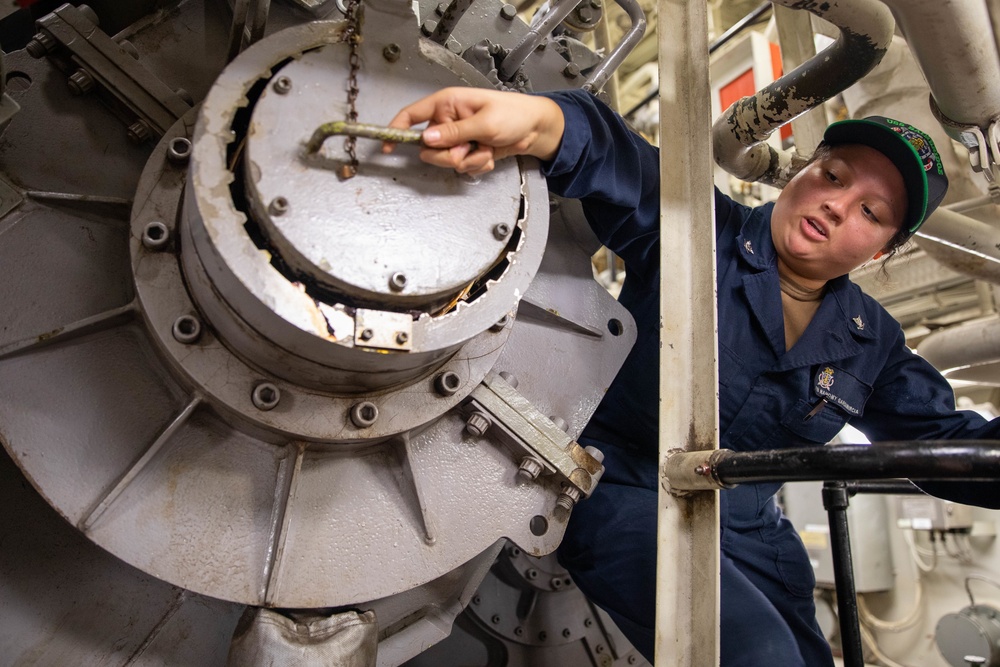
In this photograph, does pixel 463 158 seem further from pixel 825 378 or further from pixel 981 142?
pixel 981 142

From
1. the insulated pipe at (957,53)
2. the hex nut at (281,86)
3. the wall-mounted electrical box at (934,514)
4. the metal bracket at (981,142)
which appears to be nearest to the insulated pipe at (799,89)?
the insulated pipe at (957,53)

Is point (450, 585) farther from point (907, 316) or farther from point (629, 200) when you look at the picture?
point (907, 316)

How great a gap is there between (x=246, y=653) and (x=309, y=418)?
0.34 metres

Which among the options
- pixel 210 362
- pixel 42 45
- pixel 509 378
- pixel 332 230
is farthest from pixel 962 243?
pixel 42 45

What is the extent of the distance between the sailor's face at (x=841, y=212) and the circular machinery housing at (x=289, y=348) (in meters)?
0.63

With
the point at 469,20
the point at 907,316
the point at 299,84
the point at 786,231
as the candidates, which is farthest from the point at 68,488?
the point at 907,316

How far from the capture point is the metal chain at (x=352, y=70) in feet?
3.15

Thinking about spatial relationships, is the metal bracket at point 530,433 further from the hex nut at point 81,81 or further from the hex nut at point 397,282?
the hex nut at point 81,81

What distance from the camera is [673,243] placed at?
1154mm

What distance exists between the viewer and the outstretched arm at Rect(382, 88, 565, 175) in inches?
38.9

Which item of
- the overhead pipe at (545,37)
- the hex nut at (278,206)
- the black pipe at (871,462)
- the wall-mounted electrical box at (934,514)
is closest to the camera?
the black pipe at (871,462)

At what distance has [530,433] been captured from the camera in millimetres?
1258

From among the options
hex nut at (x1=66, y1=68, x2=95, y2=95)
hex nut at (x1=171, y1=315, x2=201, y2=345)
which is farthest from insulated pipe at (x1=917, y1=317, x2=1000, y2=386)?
hex nut at (x1=66, y1=68, x2=95, y2=95)

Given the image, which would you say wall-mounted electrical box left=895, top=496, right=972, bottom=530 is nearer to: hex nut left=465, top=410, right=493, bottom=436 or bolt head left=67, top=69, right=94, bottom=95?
hex nut left=465, top=410, right=493, bottom=436
